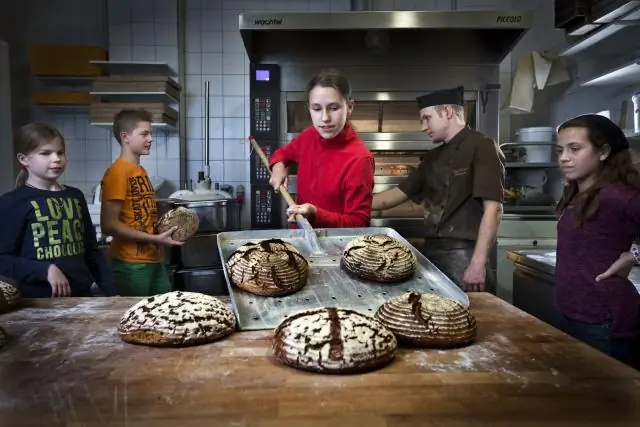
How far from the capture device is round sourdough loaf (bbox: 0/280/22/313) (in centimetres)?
117

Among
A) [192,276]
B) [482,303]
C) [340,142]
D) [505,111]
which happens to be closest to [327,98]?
[340,142]

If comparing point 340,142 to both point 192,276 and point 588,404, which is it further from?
point 192,276

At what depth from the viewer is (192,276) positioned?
105 inches

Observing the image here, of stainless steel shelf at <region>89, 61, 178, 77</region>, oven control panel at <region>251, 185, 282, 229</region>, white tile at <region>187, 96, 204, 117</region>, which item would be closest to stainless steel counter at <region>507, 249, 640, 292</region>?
oven control panel at <region>251, 185, 282, 229</region>

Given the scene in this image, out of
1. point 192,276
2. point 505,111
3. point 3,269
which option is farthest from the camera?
point 505,111

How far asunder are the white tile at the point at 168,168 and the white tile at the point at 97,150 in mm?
411

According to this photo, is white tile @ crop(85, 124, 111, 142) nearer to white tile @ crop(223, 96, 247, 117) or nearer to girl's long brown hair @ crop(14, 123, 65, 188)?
white tile @ crop(223, 96, 247, 117)

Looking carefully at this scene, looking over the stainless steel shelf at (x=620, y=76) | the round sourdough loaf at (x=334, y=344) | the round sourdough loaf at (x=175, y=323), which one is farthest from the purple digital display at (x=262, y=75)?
the round sourdough loaf at (x=334, y=344)

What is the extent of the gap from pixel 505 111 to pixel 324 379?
2.96m

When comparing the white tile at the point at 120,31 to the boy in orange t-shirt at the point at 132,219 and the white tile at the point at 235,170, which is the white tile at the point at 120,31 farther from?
the boy in orange t-shirt at the point at 132,219

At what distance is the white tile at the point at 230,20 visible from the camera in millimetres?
3443

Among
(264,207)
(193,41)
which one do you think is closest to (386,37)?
(264,207)

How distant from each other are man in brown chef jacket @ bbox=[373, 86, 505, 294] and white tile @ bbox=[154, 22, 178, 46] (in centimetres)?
215

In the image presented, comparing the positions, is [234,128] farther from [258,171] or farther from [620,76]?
[620,76]
